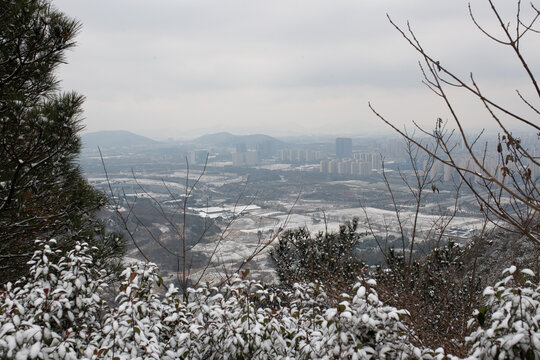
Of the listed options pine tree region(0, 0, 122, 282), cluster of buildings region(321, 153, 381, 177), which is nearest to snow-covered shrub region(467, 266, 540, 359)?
pine tree region(0, 0, 122, 282)

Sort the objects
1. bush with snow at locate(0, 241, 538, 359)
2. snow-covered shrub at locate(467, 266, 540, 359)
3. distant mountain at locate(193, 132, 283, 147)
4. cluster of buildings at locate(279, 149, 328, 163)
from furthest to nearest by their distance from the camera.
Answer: distant mountain at locate(193, 132, 283, 147)
cluster of buildings at locate(279, 149, 328, 163)
bush with snow at locate(0, 241, 538, 359)
snow-covered shrub at locate(467, 266, 540, 359)

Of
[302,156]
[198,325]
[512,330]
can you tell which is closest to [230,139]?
[302,156]

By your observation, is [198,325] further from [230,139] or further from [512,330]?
[230,139]

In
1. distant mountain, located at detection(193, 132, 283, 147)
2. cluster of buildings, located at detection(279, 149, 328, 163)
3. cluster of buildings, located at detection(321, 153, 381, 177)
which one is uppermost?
distant mountain, located at detection(193, 132, 283, 147)

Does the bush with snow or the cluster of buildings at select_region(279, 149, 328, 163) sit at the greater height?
the cluster of buildings at select_region(279, 149, 328, 163)

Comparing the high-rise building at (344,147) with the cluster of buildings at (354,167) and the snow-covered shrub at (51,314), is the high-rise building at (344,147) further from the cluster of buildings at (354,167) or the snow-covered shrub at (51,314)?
the snow-covered shrub at (51,314)

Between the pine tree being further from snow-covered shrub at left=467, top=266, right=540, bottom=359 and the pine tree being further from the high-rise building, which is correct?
the high-rise building
